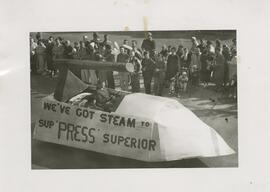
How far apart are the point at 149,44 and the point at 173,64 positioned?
4 centimetres

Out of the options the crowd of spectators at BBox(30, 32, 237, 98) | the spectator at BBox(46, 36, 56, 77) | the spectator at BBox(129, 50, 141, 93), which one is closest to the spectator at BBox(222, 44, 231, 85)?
the crowd of spectators at BBox(30, 32, 237, 98)

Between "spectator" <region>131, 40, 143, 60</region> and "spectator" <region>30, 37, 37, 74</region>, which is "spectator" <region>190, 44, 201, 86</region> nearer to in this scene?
A: "spectator" <region>131, 40, 143, 60</region>

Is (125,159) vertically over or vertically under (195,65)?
under

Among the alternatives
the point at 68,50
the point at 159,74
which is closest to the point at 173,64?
the point at 159,74

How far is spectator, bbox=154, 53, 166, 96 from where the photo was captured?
56cm

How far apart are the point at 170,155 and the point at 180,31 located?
146 mm

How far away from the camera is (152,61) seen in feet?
1.85

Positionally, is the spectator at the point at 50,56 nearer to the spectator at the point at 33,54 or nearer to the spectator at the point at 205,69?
the spectator at the point at 33,54

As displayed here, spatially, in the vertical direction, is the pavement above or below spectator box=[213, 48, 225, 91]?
below

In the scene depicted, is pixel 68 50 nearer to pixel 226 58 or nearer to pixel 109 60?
pixel 109 60

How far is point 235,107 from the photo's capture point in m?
0.56

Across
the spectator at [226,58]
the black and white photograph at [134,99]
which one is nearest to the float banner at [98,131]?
the black and white photograph at [134,99]
